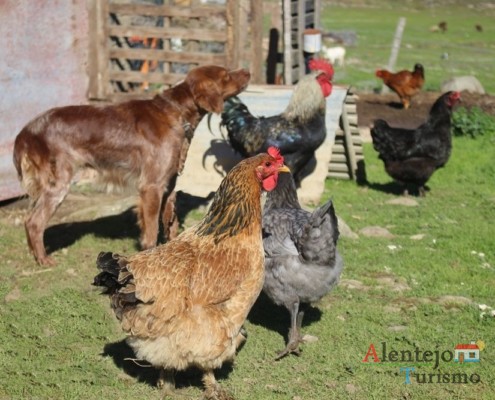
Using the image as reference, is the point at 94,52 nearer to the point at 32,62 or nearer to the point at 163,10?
the point at 163,10

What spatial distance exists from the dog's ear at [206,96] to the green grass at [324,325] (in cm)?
195

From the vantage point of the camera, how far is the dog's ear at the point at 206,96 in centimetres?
812

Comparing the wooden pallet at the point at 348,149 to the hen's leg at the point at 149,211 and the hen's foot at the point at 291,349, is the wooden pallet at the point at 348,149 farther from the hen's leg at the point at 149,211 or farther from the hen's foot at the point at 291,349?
the hen's foot at the point at 291,349

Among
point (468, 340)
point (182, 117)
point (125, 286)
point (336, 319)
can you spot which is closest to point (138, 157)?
point (182, 117)

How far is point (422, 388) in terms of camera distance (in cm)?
553

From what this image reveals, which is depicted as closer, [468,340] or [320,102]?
[468,340]

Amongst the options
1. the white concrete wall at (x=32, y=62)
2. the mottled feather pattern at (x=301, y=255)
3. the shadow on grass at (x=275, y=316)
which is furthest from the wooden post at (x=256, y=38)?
the mottled feather pattern at (x=301, y=255)

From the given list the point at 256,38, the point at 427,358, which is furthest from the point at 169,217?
the point at 256,38

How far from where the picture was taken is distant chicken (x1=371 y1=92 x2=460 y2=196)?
10.9 m

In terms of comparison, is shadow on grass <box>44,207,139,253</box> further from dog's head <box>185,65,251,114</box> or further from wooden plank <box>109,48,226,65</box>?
wooden plank <box>109,48,226,65</box>

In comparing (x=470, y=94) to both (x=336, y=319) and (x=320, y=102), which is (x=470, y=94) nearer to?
(x=320, y=102)

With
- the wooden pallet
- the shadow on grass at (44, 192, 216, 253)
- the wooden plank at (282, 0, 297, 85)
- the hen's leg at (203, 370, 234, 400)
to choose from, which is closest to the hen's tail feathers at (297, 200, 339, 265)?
the hen's leg at (203, 370, 234, 400)

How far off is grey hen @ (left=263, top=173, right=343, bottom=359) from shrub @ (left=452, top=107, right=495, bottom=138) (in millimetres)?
9145

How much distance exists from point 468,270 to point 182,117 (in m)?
3.54
